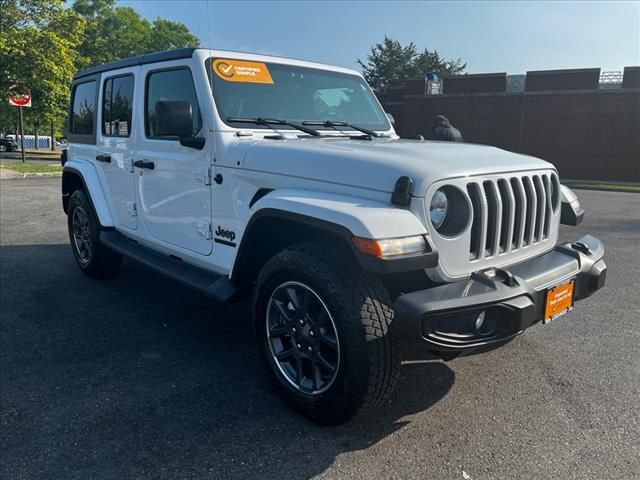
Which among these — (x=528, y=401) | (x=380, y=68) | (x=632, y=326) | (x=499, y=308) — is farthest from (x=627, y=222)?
(x=380, y=68)

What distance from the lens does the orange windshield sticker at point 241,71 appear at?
3.56 m

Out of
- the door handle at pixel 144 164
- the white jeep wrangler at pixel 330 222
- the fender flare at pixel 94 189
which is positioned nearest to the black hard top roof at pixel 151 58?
the white jeep wrangler at pixel 330 222

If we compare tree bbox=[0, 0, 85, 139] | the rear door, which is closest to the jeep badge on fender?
the rear door

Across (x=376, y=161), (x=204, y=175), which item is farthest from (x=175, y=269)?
(x=376, y=161)

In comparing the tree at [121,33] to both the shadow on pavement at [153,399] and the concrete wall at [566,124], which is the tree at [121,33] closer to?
the concrete wall at [566,124]

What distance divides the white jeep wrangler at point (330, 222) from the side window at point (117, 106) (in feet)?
0.16

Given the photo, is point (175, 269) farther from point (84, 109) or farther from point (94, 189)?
point (84, 109)

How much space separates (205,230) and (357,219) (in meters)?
1.59

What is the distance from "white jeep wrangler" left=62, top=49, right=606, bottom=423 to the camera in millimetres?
2389

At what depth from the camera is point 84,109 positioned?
17.6 ft

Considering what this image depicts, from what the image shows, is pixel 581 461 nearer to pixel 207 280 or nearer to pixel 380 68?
pixel 207 280

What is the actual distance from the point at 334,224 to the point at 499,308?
87cm

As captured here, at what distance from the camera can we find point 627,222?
9.57m

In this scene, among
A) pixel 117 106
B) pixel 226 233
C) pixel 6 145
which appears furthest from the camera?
pixel 6 145
